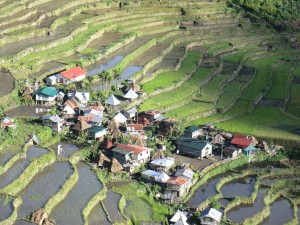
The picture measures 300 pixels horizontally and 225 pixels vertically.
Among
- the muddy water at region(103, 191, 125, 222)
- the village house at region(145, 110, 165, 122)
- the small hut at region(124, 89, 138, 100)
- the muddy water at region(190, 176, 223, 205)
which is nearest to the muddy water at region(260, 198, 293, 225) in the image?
the muddy water at region(190, 176, 223, 205)

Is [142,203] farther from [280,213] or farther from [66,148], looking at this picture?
[280,213]

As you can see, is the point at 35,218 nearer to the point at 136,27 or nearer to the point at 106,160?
the point at 106,160

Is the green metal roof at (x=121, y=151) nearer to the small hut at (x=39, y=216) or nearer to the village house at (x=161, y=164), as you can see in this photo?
the village house at (x=161, y=164)

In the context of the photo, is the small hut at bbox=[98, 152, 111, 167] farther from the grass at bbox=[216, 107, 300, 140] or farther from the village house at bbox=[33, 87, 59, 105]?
the grass at bbox=[216, 107, 300, 140]

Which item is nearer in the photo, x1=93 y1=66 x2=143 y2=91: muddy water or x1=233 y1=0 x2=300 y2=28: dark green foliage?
x1=93 y1=66 x2=143 y2=91: muddy water

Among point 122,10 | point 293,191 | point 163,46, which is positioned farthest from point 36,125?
point 122,10
